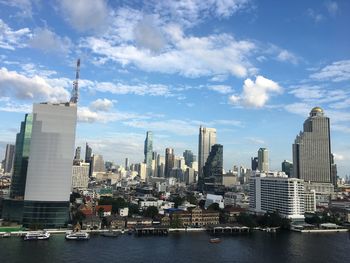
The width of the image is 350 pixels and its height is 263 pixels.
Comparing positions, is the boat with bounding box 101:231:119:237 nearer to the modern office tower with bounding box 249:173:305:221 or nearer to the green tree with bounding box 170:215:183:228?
the green tree with bounding box 170:215:183:228

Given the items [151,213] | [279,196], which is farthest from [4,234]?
[279,196]

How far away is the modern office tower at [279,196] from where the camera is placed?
Answer: 85.4 m

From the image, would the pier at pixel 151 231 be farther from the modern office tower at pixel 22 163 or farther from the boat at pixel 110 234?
the modern office tower at pixel 22 163

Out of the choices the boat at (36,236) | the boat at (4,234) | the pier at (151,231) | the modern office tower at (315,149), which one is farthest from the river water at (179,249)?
the modern office tower at (315,149)

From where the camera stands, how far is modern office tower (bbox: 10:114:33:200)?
76375mm

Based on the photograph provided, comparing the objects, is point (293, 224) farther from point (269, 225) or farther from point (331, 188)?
point (331, 188)

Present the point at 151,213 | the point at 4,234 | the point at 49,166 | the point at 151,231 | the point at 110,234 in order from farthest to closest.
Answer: the point at 151,213 → the point at 49,166 → the point at 151,231 → the point at 110,234 → the point at 4,234

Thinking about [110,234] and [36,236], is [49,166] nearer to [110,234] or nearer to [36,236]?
[36,236]

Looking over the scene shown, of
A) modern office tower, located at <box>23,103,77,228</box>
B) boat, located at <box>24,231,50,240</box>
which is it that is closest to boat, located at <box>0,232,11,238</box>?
boat, located at <box>24,231,50,240</box>

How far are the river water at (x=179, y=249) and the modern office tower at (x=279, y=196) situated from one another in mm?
17117

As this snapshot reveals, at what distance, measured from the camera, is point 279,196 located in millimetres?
89688

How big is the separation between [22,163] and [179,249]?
4358cm

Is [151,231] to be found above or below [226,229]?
below

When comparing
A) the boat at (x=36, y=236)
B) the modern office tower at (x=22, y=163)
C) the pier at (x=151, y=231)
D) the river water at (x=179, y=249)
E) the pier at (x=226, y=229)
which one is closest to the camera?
the river water at (x=179, y=249)
